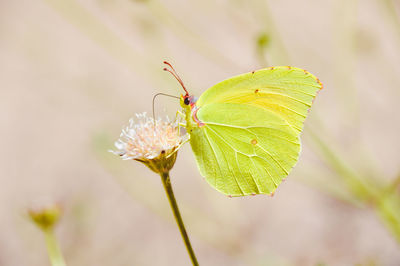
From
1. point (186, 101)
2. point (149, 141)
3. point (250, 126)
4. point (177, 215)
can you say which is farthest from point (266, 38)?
point (177, 215)

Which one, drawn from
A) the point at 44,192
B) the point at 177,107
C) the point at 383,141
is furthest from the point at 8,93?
the point at 383,141

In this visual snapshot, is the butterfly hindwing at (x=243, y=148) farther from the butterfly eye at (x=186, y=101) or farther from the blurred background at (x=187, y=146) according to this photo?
the blurred background at (x=187, y=146)

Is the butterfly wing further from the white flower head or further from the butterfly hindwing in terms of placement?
the white flower head

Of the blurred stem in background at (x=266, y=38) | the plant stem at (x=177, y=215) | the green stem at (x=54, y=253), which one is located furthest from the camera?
the blurred stem in background at (x=266, y=38)

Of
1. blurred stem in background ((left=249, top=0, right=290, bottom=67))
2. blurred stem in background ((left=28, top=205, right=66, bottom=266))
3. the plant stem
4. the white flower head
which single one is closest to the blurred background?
blurred stem in background ((left=249, top=0, right=290, bottom=67))

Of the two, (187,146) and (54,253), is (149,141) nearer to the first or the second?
(54,253)

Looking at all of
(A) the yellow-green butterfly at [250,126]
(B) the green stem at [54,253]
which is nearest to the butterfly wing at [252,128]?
(A) the yellow-green butterfly at [250,126]

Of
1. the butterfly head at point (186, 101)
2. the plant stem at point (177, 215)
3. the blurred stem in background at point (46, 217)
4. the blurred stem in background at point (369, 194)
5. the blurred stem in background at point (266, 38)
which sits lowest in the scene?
the blurred stem in background at point (369, 194)
